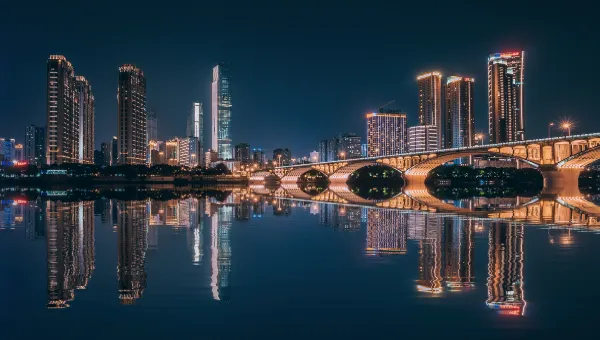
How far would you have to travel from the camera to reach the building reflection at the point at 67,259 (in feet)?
38.1

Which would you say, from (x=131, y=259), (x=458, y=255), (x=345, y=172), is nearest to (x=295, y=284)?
(x=131, y=259)

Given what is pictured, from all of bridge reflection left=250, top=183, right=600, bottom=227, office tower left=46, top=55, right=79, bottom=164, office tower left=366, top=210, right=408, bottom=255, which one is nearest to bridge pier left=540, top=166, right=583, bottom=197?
bridge reflection left=250, top=183, right=600, bottom=227

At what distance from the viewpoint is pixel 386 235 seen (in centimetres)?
2216

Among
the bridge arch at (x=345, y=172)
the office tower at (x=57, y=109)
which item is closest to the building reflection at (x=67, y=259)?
the bridge arch at (x=345, y=172)

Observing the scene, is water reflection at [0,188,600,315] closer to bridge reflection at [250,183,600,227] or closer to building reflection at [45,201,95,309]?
building reflection at [45,201,95,309]

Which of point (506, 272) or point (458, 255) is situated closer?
Result: point (506, 272)

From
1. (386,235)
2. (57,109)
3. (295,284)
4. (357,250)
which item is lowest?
(295,284)

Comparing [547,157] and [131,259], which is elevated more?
[547,157]

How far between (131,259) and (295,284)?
571 cm

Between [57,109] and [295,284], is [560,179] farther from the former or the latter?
[57,109]

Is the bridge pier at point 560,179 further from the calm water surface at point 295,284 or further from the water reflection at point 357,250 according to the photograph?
the calm water surface at point 295,284

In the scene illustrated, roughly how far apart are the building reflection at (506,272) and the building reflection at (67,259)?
8.64 metres

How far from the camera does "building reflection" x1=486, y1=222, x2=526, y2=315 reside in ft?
34.6

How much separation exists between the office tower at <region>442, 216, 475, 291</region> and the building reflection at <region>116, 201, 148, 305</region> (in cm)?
703
